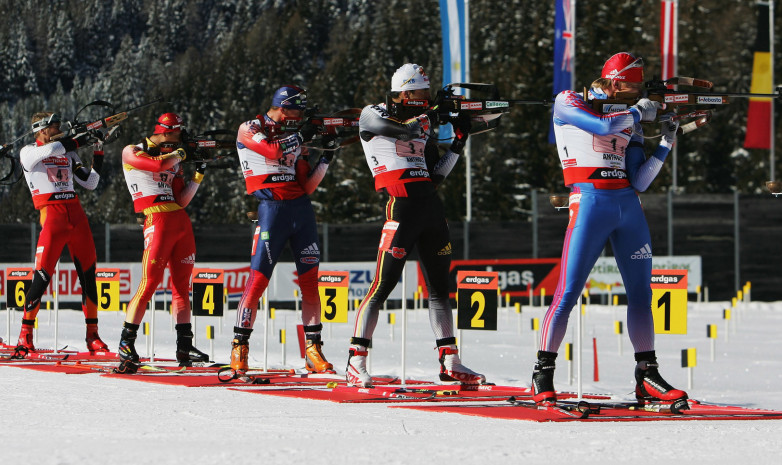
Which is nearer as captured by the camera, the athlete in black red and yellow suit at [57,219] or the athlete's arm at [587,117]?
the athlete's arm at [587,117]

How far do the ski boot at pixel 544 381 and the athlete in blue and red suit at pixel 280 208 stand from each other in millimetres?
2731

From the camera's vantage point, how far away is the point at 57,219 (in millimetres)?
11164

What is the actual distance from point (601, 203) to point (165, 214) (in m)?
4.38

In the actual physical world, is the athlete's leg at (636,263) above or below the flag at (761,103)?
below

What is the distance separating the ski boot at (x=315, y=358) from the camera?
946 cm

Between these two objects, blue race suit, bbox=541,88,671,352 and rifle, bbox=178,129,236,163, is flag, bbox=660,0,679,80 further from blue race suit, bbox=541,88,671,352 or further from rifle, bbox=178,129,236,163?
blue race suit, bbox=541,88,671,352

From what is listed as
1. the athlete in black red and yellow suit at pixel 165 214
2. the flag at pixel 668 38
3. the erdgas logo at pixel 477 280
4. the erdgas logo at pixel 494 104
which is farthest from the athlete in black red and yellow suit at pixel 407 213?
the flag at pixel 668 38

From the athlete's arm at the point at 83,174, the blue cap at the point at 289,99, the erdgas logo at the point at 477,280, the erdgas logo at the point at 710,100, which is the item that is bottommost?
the erdgas logo at the point at 477,280

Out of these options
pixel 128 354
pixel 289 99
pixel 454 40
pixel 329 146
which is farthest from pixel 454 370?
pixel 454 40

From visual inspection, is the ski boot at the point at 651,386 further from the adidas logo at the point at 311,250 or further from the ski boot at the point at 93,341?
the ski boot at the point at 93,341

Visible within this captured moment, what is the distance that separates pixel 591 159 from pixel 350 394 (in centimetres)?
222

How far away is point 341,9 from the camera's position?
14362cm

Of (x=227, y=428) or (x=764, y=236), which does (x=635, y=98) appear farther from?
(x=764, y=236)

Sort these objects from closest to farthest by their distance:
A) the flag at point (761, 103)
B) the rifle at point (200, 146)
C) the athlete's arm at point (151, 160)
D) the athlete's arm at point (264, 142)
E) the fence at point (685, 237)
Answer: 1. the athlete's arm at point (264, 142)
2. the athlete's arm at point (151, 160)
3. the rifle at point (200, 146)
4. the fence at point (685, 237)
5. the flag at point (761, 103)
